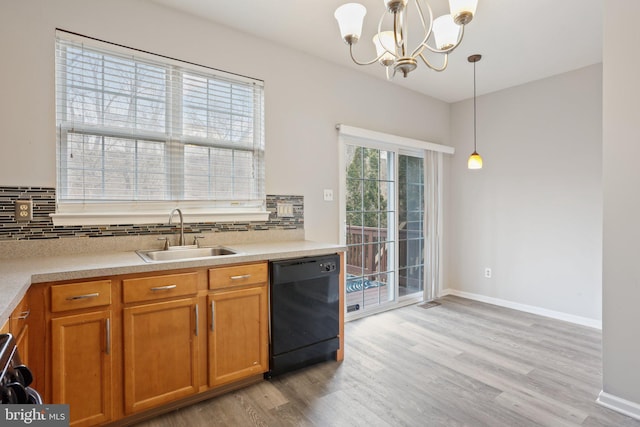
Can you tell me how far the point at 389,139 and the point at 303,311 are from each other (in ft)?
7.24

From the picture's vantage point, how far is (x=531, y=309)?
3758mm

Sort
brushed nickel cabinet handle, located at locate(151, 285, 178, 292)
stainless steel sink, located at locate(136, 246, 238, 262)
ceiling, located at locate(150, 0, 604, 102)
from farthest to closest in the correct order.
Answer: ceiling, located at locate(150, 0, 604, 102), stainless steel sink, located at locate(136, 246, 238, 262), brushed nickel cabinet handle, located at locate(151, 285, 178, 292)

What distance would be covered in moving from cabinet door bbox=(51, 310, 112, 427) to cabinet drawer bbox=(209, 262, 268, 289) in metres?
0.56

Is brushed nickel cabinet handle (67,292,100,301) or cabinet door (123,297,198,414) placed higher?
brushed nickel cabinet handle (67,292,100,301)

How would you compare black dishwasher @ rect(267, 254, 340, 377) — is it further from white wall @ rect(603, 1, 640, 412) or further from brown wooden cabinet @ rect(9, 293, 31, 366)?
white wall @ rect(603, 1, 640, 412)

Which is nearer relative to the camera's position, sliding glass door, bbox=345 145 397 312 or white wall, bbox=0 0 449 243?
white wall, bbox=0 0 449 243

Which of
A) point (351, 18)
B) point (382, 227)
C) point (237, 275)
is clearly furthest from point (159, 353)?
point (382, 227)

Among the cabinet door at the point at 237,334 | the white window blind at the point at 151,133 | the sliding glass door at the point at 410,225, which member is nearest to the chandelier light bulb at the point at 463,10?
the white window blind at the point at 151,133

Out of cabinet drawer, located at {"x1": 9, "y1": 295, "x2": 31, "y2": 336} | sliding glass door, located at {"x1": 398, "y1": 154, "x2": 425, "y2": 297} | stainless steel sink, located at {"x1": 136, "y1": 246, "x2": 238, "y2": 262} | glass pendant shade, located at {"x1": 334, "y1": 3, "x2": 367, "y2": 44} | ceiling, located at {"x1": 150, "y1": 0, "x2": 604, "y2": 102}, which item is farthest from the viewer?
sliding glass door, located at {"x1": 398, "y1": 154, "x2": 425, "y2": 297}

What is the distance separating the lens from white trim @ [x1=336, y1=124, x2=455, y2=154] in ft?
10.8

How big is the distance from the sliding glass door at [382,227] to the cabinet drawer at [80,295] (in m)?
2.29

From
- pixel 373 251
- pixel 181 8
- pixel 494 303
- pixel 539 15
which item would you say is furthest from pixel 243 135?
pixel 494 303

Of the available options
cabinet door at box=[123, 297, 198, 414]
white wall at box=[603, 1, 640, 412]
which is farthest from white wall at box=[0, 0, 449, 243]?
white wall at box=[603, 1, 640, 412]

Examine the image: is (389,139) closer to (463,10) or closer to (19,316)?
(463,10)
